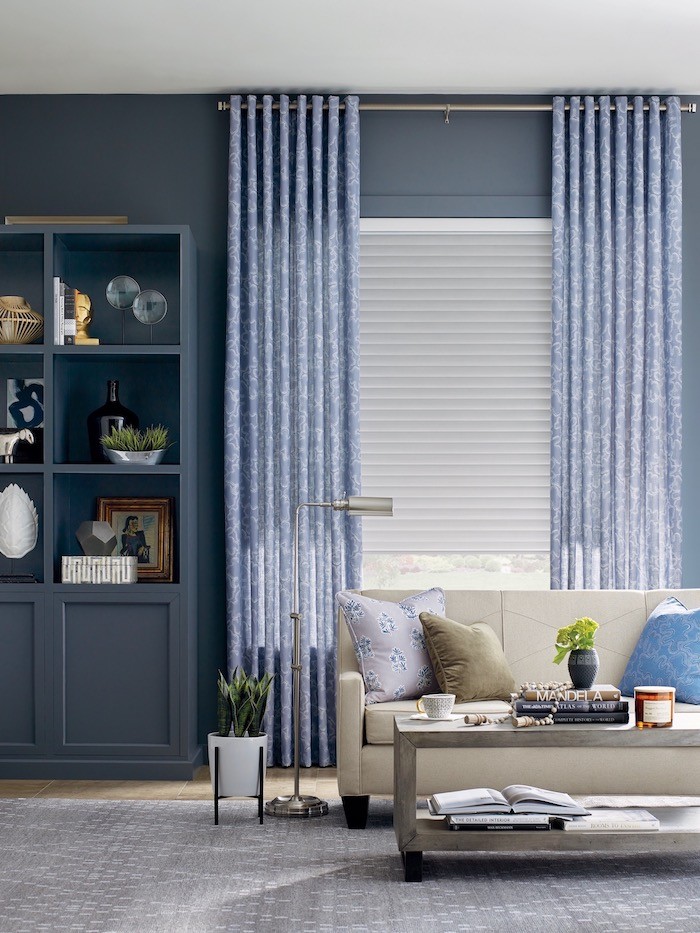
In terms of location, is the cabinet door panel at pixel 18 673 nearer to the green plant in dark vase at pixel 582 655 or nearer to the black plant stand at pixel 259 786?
the black plant stand at pixel 259 786

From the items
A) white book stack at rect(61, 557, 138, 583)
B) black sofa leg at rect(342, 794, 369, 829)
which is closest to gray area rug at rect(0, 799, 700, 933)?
black sofa leg at rect(342, 794, 369, 829)

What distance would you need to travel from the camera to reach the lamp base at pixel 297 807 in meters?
3.83

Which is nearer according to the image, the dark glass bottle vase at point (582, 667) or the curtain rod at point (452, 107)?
the dark glass bottle vase at point (582, 667)

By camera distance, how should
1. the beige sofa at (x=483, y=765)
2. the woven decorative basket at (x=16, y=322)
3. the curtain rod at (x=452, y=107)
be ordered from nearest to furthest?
the beige sofa at (x=483, y=765), the woven decorative basket at (x=16, y=322), the curtain rod at (x=452, y=107)

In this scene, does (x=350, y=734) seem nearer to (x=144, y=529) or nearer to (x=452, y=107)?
(x=144, y=529)

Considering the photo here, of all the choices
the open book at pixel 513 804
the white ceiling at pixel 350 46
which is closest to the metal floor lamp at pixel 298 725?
the open book at pixel 513 804

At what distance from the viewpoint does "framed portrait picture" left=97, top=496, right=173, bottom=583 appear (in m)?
4.71

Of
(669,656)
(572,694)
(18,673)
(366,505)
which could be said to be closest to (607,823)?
(572,694)

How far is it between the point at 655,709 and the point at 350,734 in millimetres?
1074

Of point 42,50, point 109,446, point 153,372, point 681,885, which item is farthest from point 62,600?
point 681,885

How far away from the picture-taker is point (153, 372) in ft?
16.0

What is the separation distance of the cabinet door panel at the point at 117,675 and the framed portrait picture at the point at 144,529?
261mm

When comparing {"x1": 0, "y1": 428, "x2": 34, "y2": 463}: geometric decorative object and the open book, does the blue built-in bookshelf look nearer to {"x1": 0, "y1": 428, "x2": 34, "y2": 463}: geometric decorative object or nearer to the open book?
{"x1": 0, "y1": 428, "x2": 34, "y2": 463}: geometric decorative object

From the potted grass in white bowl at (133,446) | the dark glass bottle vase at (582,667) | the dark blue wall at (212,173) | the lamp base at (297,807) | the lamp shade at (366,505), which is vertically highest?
the dark blue wall at (212,173)
